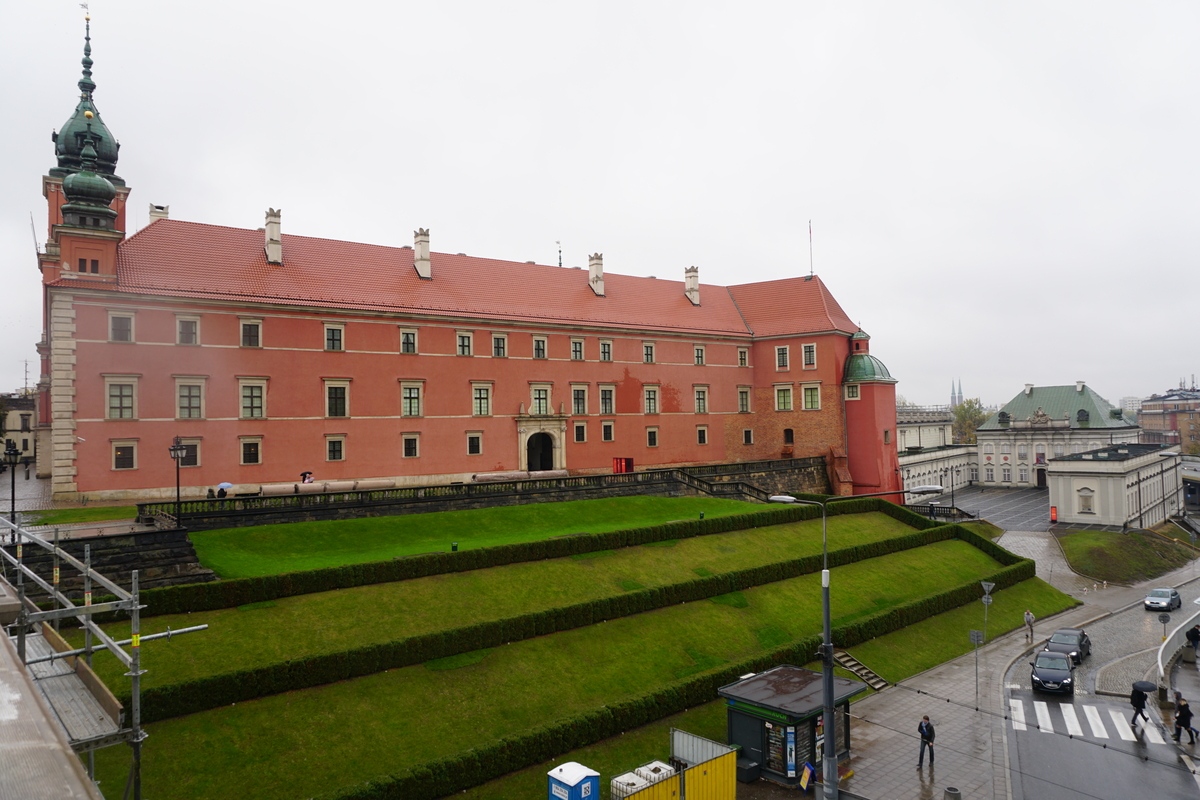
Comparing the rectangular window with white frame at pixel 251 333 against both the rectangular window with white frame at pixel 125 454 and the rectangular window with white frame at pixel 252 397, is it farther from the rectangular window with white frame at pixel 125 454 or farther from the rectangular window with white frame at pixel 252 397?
the rectangular window with white frame at pixel 125 454

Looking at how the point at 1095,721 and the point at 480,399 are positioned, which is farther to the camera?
the point at 480,399

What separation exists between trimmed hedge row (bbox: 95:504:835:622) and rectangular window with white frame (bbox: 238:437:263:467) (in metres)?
17.8

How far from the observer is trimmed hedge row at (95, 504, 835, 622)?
22.4 m

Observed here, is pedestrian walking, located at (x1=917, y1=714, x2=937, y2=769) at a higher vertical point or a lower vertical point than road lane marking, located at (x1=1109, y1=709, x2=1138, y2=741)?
higher

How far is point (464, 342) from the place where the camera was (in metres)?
47.6

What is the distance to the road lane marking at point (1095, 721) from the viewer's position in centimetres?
2470

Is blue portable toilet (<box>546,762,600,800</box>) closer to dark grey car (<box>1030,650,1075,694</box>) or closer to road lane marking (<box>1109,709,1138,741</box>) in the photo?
road lane marking (<box>1109,709,1138,741</box>)

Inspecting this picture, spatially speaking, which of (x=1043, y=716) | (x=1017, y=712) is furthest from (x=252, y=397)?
(x=1043, y=716)

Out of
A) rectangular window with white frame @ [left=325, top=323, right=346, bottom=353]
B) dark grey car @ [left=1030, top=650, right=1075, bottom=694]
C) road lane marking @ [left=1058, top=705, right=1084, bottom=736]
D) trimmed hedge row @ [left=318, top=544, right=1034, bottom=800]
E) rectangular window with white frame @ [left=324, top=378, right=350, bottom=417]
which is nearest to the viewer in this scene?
trimmed hedge row @ [left=318, top=544, right=1034, bottom=800]

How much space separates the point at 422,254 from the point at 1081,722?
140 feet

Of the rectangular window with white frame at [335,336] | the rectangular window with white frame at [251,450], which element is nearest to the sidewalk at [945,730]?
the rectangular window with white frame at [251,450]

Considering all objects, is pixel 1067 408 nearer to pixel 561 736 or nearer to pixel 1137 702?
pixel 1137 702

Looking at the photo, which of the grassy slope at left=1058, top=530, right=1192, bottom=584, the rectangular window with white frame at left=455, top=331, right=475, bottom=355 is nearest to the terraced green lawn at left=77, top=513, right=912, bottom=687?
the rectangular window with white frame at left=455, top=331, right=475, bottom=355

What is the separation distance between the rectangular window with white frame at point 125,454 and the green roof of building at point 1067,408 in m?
96.2
